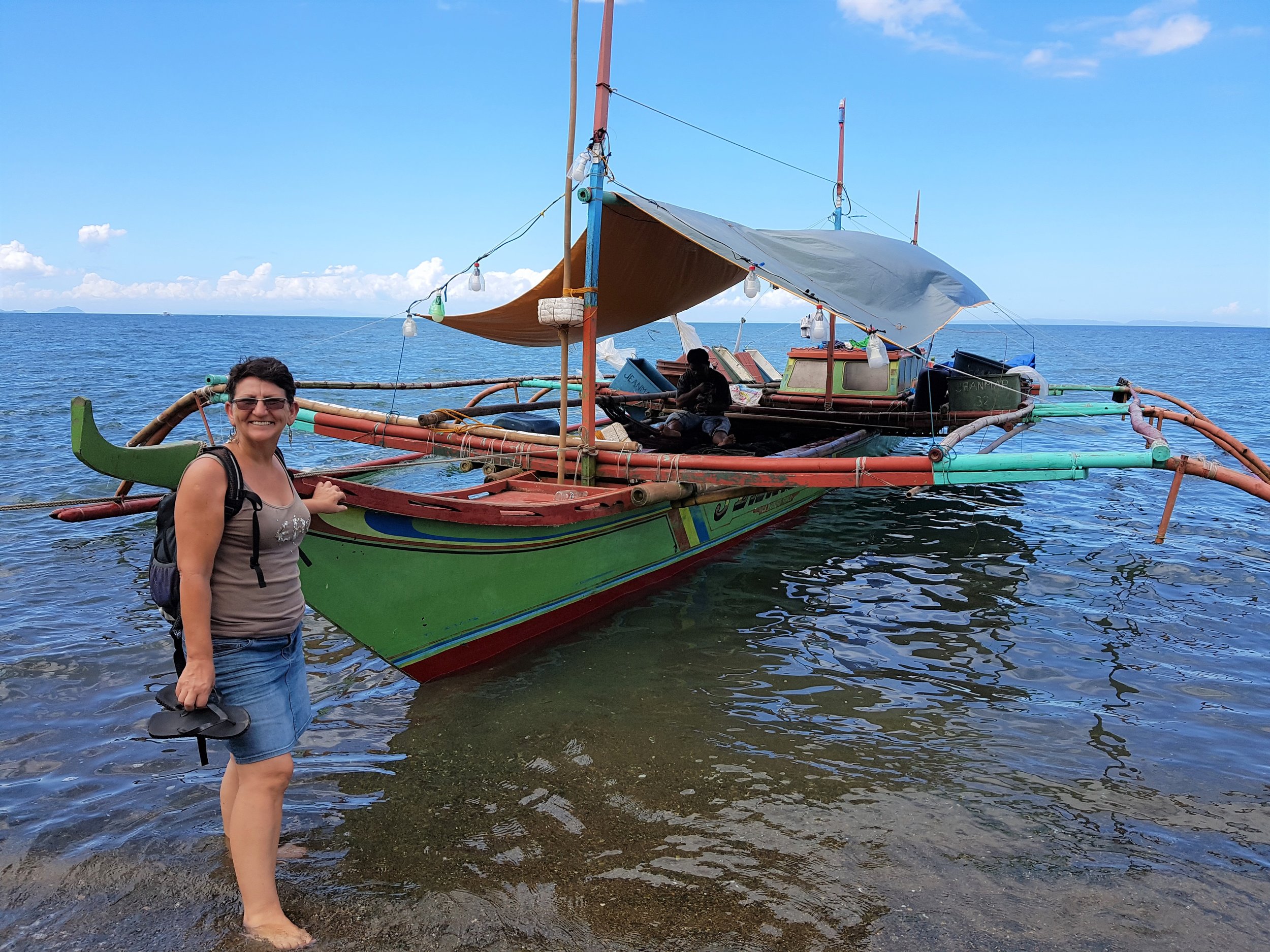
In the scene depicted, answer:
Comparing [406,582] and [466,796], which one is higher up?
[406,582]

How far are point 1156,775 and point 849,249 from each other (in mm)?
6068

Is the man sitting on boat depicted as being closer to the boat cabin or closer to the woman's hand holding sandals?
the boat cabin

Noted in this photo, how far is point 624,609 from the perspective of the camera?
7.01m

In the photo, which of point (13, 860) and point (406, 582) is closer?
point (13, 860)

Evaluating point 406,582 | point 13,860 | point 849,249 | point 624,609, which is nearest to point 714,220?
point 849,249

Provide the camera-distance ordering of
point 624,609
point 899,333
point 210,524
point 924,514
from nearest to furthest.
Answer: point 210,524 < point 624,609 < point 899,333 < point 924,514

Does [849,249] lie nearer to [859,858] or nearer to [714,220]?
[714,220]

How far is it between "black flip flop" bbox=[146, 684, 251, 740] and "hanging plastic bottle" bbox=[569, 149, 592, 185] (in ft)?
15.5

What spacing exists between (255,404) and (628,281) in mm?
6466

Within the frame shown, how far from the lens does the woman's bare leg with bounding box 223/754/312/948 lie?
2826mm

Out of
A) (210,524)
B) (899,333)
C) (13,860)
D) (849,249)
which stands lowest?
→ (13,860)

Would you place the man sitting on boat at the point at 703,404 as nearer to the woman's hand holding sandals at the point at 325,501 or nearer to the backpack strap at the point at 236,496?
the woman's hand holding sandals at the point at 325,501

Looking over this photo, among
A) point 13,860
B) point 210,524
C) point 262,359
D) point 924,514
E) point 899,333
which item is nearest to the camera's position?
point 210,524

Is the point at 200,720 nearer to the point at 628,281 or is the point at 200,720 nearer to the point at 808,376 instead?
the point at 628,281
